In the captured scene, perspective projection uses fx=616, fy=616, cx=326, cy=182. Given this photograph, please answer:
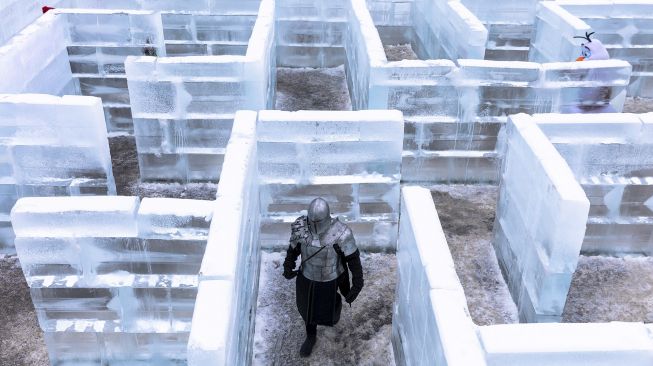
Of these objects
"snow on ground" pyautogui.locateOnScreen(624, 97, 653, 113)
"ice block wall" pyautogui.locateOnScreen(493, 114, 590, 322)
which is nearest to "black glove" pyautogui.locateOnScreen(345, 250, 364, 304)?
"ice block wall" pyautogui.locateOnScreen(493, 114, 590, 322)

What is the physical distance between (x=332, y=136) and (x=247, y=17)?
5.39 m

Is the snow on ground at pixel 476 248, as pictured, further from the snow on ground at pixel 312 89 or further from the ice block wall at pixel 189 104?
the snow on ground at pixel 312 89

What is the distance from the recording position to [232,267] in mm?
4055

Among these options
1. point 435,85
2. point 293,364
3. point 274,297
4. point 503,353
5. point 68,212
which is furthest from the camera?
point 435,85

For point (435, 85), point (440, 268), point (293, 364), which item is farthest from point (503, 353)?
point (435, 85)

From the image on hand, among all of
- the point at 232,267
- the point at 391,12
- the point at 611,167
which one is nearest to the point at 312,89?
the point at 391,12

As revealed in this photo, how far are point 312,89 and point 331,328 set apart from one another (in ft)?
20.4

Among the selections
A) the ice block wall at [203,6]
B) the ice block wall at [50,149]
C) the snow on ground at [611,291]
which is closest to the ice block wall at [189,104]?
the ice block wall at [50,149]

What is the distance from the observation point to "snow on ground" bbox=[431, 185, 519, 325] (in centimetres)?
611

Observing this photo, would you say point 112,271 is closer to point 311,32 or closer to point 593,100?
point 593,100

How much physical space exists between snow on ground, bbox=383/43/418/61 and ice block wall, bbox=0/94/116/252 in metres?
7.24

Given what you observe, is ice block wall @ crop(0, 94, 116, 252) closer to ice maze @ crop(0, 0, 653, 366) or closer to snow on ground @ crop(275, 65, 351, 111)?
ice maze @ crop(0, 0, 653, 366)

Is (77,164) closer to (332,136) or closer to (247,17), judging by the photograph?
(332,136)

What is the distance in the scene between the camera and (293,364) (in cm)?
541
